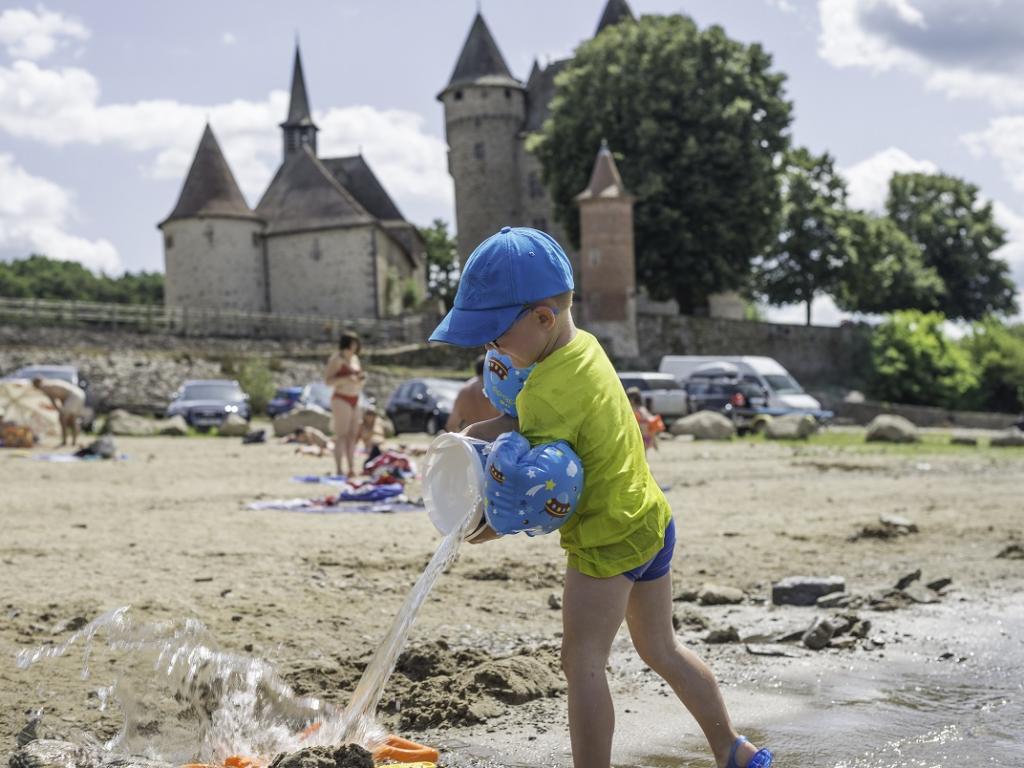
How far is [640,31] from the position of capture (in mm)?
51938

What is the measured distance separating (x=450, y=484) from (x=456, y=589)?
353 cm

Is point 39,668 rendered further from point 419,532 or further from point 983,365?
point 983,365

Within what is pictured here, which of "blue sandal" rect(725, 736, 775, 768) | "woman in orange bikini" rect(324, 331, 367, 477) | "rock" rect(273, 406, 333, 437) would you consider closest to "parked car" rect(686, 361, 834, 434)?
"rock" rect(273, 406, 333, 437)

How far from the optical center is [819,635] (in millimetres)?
5641

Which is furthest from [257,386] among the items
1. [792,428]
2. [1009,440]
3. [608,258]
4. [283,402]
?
[1009,440]

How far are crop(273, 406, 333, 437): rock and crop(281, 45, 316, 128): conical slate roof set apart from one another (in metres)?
55.2

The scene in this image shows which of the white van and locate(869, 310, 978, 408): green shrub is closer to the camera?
the white van

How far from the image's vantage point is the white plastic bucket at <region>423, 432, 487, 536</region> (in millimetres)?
3449

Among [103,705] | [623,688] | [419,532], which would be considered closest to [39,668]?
[103,705]

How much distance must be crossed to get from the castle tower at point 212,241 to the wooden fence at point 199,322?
8.84 metres

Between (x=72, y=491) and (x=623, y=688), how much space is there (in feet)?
31.2

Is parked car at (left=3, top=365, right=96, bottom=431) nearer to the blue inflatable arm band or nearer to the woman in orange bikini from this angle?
the woman in orange bikini

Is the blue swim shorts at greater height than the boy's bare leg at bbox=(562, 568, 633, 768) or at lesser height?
greater

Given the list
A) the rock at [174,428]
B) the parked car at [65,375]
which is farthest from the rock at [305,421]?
the parked car at [65,375]
